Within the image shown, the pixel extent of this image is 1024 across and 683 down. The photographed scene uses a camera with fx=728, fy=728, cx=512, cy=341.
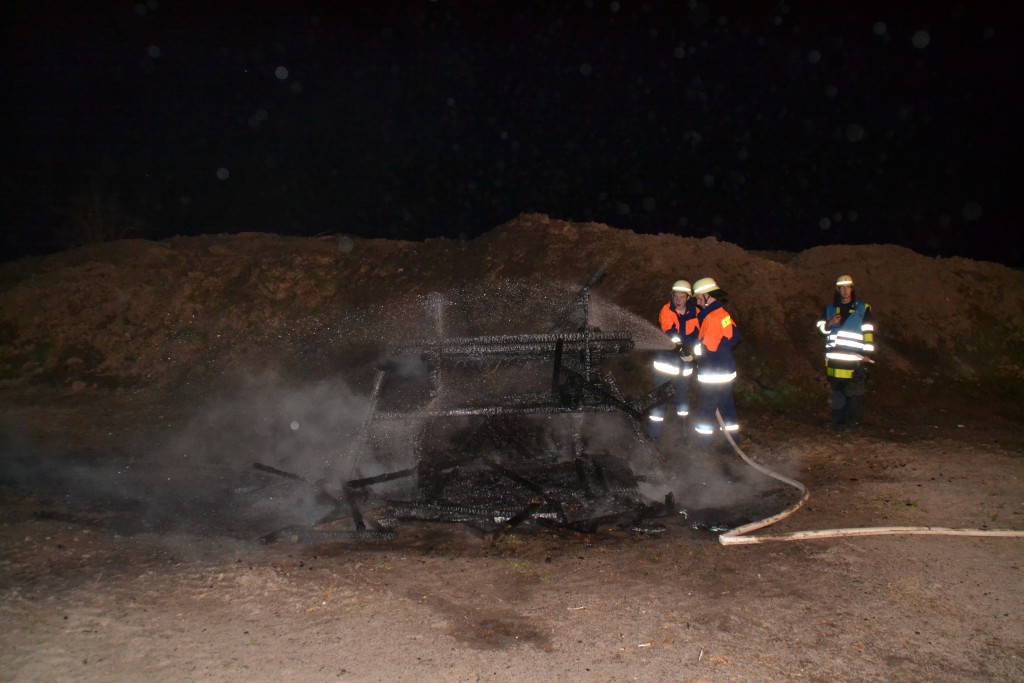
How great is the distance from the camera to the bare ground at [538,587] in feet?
13.4

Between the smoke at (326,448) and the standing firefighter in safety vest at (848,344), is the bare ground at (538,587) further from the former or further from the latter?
the standing firefighter in safety vest at (848,344)

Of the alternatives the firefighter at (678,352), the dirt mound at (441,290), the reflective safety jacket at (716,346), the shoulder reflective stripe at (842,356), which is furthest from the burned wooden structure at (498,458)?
the dirt mound at (441,290)

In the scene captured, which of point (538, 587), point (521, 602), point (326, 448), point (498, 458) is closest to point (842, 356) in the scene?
point (498, 458)

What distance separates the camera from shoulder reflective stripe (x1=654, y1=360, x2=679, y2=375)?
8055 mm

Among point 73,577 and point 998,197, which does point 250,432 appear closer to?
point 73,577

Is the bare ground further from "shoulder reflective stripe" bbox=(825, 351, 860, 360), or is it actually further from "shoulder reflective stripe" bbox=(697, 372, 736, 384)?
"shoulder reflective stripe" bbox=(825, 351, 860, 360)

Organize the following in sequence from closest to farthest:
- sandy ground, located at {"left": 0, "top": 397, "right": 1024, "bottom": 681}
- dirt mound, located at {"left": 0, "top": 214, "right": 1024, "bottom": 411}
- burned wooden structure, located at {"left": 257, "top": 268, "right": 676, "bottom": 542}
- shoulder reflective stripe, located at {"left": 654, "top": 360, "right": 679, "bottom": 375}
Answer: sandy ground, located at {"left": 0, "top": 397, "right": 1024, "bottom": 681}, burned wooden structure, located at {"left": 257, "top": 268, "right": 676, "bottom": 542}, shoulder reflective stripe, located at {"left": 654, "top": 360, "right": 679, "bottom": 375}, dirt mound, located at {"left": 0, "top": 214, "right": 1024, "bottom": 411}

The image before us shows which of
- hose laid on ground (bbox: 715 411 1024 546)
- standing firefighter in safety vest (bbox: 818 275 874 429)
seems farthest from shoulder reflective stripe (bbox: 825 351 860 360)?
hose laid on ground (bbox: 715 411 1024 546)

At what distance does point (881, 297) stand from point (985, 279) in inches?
77.4

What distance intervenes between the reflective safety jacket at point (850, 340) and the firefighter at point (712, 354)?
1.58 metres

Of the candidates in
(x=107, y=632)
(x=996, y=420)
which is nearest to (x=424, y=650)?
(x=107, y=632)

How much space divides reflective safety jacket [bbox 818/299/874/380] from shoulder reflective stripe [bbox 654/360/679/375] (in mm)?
2060

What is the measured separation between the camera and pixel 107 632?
4324 millimetres

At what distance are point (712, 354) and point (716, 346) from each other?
102mm
